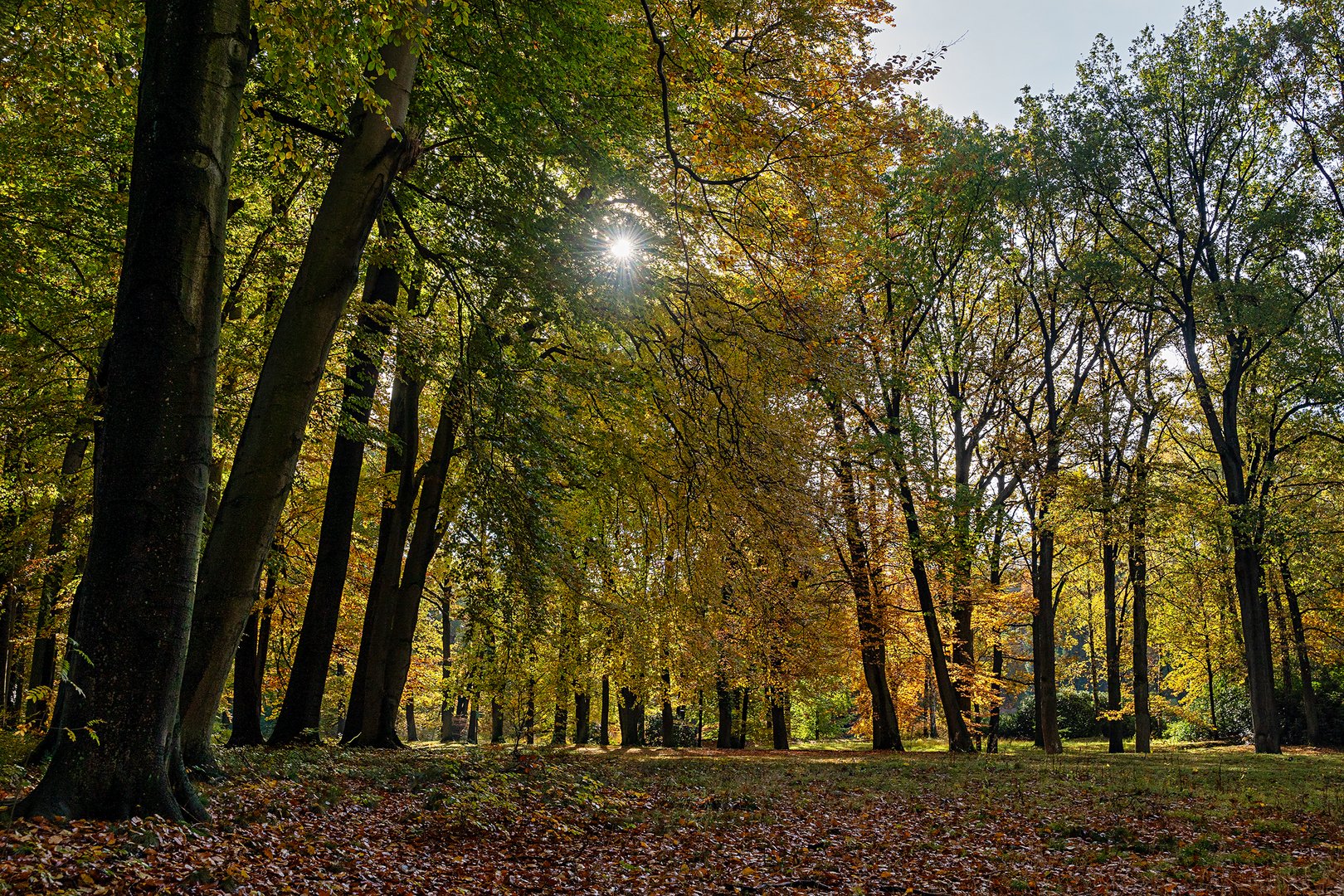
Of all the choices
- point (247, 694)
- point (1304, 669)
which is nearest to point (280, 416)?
point (247, 694)

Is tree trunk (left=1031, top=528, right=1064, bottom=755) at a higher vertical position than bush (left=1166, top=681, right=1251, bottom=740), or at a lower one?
higher

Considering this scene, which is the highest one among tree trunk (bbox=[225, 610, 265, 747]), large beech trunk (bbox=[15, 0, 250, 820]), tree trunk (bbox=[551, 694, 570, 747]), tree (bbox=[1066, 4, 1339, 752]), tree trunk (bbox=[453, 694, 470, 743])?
tree (bbox=[1066, 4, 1339, 752])

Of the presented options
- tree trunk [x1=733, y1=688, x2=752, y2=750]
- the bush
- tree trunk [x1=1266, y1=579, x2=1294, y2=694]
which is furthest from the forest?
the bush

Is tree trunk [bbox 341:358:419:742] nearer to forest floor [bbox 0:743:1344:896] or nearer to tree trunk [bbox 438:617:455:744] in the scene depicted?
forest floor [bbox 0:743:1344:896]

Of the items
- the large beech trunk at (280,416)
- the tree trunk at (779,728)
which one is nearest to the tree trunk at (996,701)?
the tree trunk at (779,728)

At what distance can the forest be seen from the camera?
15.2 ft

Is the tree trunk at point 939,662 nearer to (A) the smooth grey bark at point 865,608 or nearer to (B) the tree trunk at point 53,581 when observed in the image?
Answer: (A) the smooth grey bark at point 865,608

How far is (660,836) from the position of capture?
7355mm

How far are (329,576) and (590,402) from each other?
5161mm

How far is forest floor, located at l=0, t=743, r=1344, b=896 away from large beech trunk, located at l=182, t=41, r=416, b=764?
3.37 ft

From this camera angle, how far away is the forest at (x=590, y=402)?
15.2 ft

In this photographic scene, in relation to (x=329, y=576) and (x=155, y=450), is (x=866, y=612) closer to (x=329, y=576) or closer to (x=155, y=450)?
(x=329, y=576)

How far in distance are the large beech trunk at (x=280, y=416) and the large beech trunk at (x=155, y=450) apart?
1.42 meters

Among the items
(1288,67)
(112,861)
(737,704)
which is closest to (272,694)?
(737,704)
